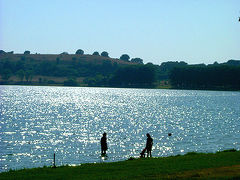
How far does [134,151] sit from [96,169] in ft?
61.6

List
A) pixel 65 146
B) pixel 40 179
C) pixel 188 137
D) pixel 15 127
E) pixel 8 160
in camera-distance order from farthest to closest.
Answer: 1. pixel 15 127
2. pixel 188 137
3. pixel 65 146
4. pixel 8 160
5. pixel 40 179

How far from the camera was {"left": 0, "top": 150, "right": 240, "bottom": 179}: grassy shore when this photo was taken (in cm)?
2309

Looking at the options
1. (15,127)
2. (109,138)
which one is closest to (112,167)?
(109,138)

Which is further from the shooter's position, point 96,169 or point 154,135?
point 154,135

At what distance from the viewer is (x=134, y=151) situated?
45.6 m

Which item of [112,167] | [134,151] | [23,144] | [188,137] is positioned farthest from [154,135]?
[112,167]

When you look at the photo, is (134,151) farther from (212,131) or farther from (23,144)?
(212,131)

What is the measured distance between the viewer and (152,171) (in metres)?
25.0

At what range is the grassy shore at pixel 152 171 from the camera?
23094mm

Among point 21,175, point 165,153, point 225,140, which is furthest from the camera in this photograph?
point 225,140

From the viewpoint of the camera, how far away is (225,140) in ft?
180

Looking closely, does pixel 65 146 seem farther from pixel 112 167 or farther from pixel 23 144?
pixel 112 167

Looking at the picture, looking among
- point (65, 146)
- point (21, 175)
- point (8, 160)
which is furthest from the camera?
point (65, 146)

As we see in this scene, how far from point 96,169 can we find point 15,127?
46654mm
